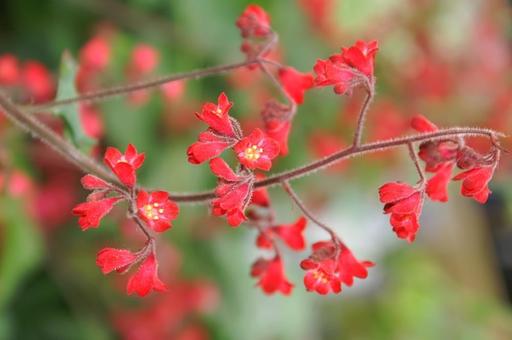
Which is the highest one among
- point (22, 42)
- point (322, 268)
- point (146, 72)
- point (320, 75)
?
point (22, 42)

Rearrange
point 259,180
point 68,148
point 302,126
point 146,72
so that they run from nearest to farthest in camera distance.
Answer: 1. point 259,180
2. point 68,148
3. point 146,72
4. point 302,126

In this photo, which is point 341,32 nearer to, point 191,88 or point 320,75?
point 191,88

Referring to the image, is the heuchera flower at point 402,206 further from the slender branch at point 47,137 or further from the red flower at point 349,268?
the slender branch at point 47,137

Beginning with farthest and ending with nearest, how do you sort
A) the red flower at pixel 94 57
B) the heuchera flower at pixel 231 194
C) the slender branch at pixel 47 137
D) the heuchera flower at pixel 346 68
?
the red flower at pixel 94 57 < the slender branch at pixel 47 137 < the heuchera flower at pixel 346 68 < the heuchera flower at pixel 231 194

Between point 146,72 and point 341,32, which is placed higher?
point 341,32

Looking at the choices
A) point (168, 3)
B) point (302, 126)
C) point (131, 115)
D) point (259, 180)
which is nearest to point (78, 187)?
point (131, 115)

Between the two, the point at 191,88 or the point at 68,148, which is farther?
the point at 191,88

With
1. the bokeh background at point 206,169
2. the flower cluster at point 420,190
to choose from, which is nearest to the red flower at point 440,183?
the flower cluster at point 420,190
